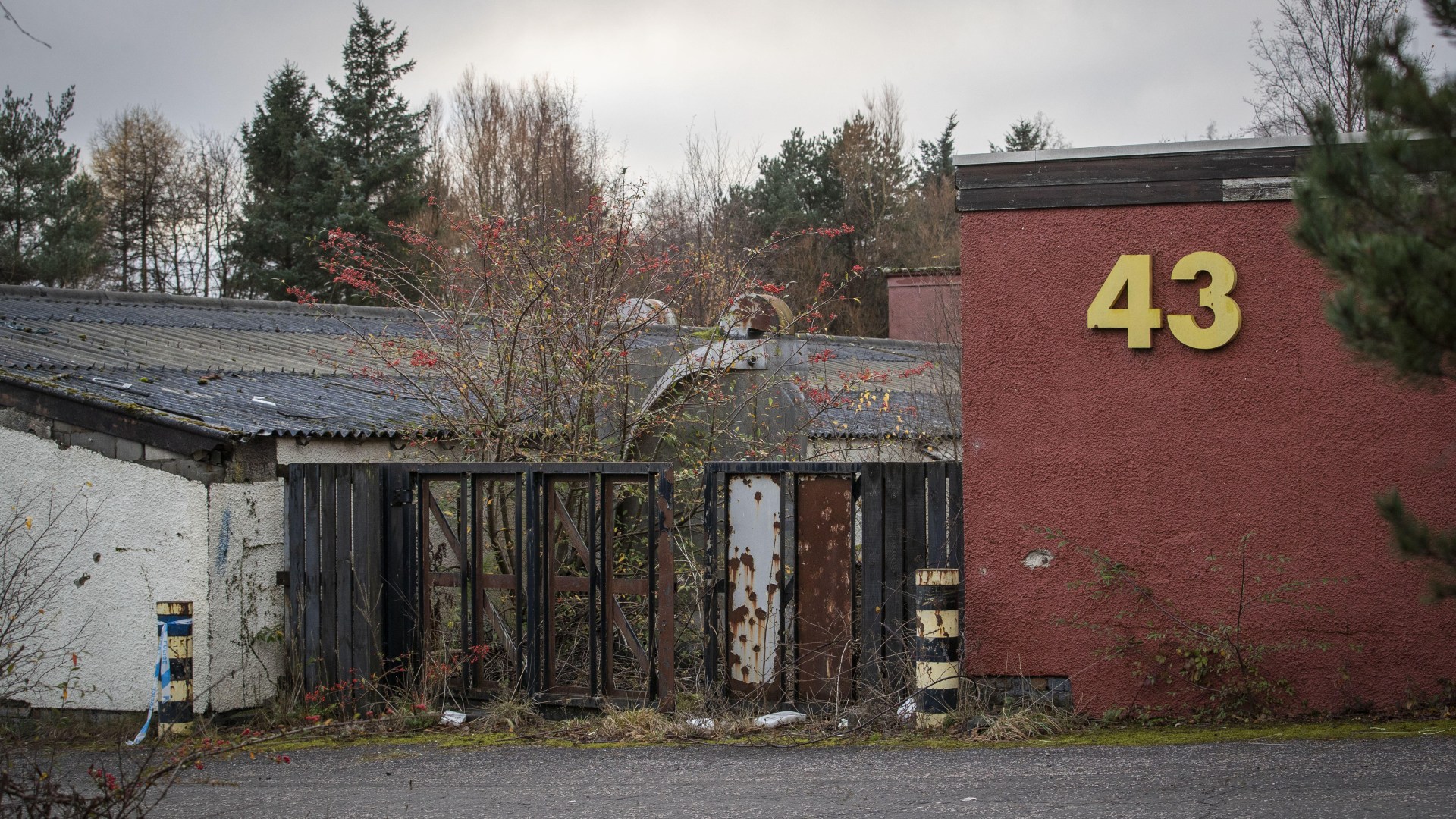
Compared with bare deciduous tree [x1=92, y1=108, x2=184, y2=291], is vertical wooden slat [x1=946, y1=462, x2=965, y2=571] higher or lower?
lower

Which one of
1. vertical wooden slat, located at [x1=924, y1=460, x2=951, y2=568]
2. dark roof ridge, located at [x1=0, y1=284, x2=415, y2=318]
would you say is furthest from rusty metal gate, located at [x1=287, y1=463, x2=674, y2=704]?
dark roof ridge, located at [x1=0, y1=284, x2=415, y2=318]

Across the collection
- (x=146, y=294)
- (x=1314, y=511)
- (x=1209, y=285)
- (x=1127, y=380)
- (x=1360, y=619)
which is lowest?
(x=1360, y=619)

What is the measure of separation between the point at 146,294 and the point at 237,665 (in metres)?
10.5

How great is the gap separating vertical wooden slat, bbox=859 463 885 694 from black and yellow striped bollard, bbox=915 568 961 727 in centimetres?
43

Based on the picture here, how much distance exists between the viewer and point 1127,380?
668cm

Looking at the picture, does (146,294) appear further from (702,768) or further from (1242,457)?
(1242,457)

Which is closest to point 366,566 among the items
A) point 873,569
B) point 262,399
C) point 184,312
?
point 262,399

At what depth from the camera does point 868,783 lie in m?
5.73

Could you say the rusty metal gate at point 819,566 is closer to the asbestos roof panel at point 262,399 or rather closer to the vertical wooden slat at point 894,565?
the vertical wooden slat at point 894,565

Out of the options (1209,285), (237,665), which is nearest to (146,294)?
(237,665)

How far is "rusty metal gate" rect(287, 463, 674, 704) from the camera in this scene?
7.75 metres

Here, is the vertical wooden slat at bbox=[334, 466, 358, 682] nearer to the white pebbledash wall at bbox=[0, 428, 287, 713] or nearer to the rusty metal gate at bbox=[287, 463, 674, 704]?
the rusty metal gate at bbox=[287, 463, 674, 704]

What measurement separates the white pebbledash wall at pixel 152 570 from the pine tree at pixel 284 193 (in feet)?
75.8

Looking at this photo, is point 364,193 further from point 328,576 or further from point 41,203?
point 328,576
